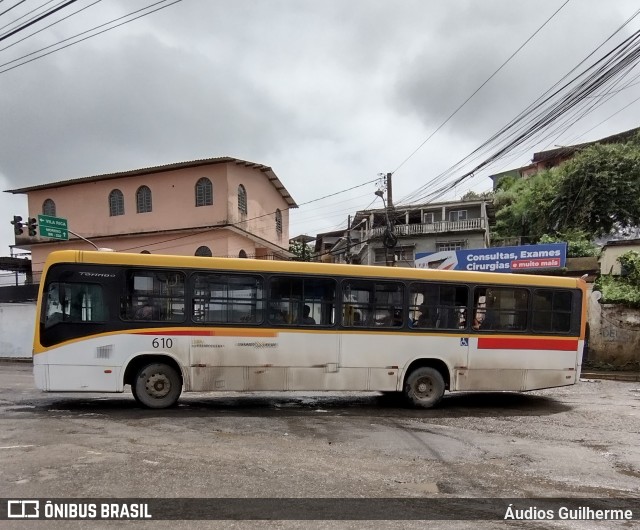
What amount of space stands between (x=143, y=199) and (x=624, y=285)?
24.8 metres

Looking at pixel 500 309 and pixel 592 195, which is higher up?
pixel 592 195

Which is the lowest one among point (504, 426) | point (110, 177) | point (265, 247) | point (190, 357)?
point (504, 426)

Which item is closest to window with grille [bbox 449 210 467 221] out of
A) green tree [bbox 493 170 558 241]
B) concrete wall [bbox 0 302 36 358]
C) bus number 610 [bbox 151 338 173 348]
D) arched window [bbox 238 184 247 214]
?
green tree [bbox 493 170 558 241]

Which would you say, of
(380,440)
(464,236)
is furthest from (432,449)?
(464,236)

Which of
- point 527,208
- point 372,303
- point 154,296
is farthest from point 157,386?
point 527,208

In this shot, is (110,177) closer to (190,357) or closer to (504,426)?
(190,357)

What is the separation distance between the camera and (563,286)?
10.6 metres

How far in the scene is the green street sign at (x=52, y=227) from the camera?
77.0ft

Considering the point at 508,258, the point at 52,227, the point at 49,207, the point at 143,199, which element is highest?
the point at 143,199

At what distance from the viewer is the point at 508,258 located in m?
21.4

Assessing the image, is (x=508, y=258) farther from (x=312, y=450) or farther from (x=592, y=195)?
(x=592, y=195)

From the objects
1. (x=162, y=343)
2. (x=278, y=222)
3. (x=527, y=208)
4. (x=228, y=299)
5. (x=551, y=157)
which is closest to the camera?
(x=162, y=343)

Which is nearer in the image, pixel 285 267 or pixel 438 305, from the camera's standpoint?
pixel 285 267

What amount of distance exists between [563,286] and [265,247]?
23054 mm
